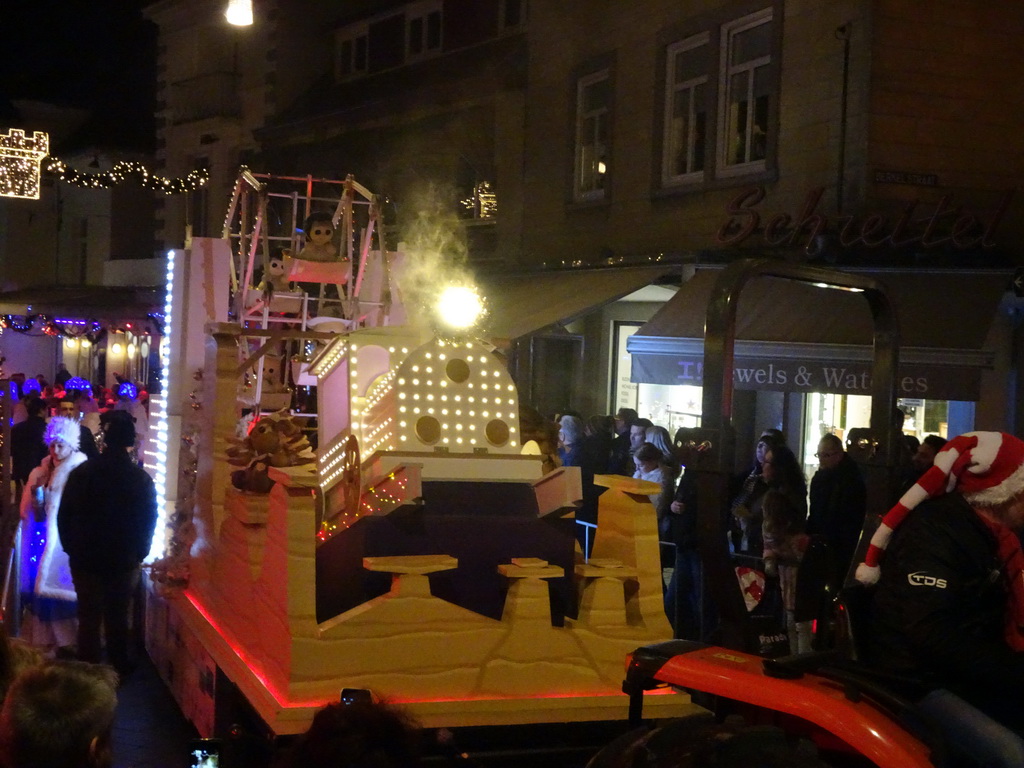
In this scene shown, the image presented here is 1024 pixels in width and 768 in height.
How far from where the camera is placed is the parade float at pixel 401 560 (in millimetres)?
4715

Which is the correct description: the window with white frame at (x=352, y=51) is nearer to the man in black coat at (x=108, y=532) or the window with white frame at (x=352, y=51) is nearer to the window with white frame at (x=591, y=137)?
the window with white frame at (x=591, y=137)

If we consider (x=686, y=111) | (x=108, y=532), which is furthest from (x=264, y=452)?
(x=686, y=111)

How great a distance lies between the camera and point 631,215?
575 inches

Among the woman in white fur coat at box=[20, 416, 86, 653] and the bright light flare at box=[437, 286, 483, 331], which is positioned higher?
the bright light flare at box=[437, 286, 483, 331]

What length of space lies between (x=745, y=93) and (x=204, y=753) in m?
11.2

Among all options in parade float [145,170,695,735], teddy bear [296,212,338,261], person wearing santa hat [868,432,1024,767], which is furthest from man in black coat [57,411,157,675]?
person wearing santa hat [868,432,1024,767]

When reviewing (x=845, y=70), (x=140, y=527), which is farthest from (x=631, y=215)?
(x=140, y=527)

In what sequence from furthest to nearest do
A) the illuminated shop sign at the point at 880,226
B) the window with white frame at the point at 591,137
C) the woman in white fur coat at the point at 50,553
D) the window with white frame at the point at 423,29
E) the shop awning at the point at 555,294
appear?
the window with white frame at the point at 423,29
the window with white frame at the point at 591,137
the shop awning at the point at 555,294
the illuminated shop sign at the point at 880,226
the woman in white fur coat at the point at 50,553

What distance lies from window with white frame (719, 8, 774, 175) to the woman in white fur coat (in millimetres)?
8048

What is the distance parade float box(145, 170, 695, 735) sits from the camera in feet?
15.5

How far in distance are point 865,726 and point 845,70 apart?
9.71m

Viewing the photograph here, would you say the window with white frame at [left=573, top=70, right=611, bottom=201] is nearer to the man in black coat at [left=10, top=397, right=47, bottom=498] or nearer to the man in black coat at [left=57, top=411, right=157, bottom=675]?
the man in black coat at [left=10, top=397, right=47, bottom=498]

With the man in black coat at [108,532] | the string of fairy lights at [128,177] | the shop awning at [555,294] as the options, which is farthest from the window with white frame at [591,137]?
the man in black coat at [108,532]

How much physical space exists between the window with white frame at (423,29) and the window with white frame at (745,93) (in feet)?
28.3
